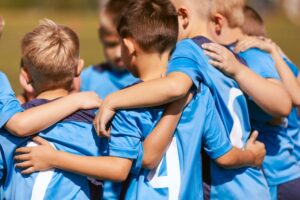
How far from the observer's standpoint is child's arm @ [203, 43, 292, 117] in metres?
3.66

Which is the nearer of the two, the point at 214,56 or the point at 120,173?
the point at 120,173

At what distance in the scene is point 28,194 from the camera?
11.5ft

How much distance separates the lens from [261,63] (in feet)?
13.3

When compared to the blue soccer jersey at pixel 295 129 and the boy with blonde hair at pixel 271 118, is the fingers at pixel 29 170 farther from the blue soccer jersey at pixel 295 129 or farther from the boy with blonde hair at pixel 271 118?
the blue soccer jersey at pixel 295 129

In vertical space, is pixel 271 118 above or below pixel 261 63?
below

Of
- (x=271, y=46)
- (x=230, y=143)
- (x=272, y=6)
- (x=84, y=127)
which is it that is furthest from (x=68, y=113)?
(x=272, y=6)

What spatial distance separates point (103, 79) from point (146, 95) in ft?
7.91

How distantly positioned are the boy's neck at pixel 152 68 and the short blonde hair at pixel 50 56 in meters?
0.39

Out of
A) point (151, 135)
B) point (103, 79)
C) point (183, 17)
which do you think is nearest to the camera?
point (151, 135)

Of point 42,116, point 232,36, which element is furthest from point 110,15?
point 42,116

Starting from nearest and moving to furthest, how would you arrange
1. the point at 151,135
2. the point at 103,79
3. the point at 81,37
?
the point at 151,135
the point at 103,79
the point at 81,37

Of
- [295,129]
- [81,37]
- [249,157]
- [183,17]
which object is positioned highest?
[183,17]

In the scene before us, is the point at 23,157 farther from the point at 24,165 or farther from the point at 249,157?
the point at 249,157

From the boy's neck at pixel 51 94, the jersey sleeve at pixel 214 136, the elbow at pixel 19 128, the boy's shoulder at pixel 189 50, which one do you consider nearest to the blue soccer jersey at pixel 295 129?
the jersey sleeve at pixel 214 136
